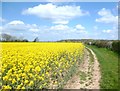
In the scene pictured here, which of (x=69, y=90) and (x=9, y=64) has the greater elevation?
(x=9, y=64)

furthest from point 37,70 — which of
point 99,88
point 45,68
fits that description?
point 99,88

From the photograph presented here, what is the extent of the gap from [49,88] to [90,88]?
2217mm

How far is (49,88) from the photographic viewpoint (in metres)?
7.69

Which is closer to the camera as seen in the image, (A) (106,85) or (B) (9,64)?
(B) (9,64)

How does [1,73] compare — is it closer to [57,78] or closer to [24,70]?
[24,70]

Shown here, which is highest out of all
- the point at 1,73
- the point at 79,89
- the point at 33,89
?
the point at 1,73

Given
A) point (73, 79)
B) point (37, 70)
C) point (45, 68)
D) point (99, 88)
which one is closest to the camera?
point (37, 70)

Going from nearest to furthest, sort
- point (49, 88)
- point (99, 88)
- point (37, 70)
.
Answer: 1. point (37, 70)
2. point (49, 88)
3. point (99, 88)

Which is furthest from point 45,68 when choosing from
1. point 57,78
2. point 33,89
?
point 33,89

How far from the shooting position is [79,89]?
918 cm

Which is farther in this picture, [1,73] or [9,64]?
[9,64]

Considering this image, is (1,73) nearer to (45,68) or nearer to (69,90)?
(45,68)

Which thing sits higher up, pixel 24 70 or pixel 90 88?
pixel 24 70

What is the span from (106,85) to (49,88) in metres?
2.88
